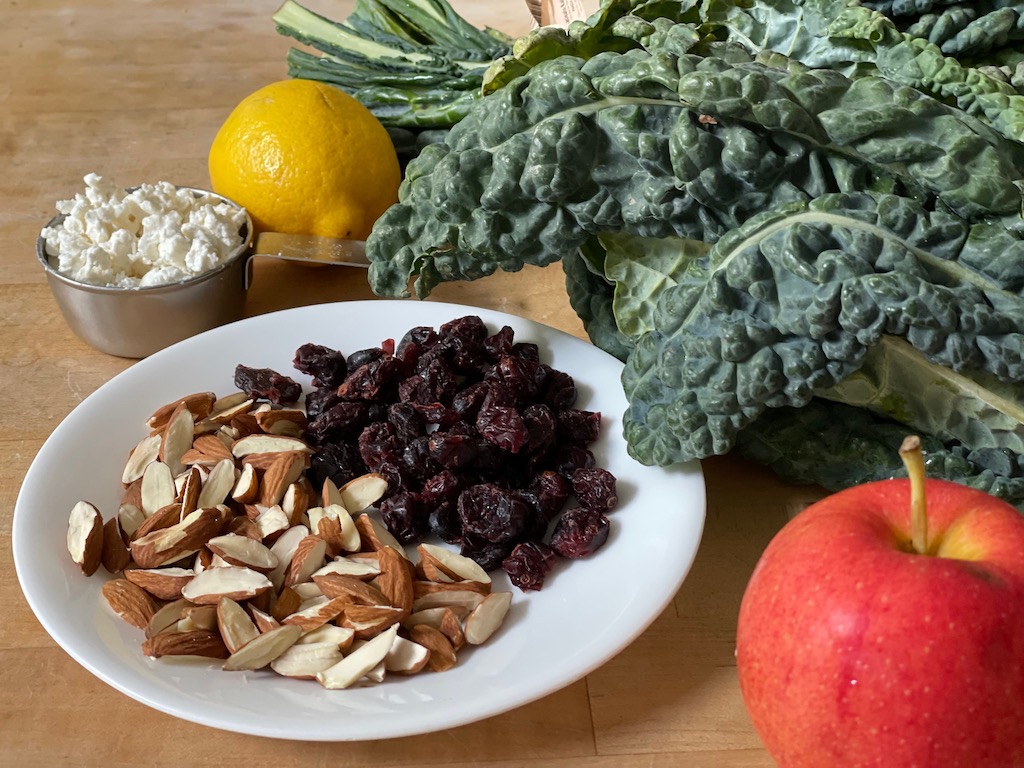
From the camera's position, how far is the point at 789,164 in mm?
773

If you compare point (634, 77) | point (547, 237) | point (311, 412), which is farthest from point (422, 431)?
point (634, 77)

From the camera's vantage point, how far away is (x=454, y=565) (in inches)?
32.0

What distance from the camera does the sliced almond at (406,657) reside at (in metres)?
0.72

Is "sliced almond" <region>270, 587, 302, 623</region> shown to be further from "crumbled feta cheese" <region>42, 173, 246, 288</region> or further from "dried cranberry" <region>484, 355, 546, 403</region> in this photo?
"crumbled feta cheese" <region>42, 173, 246, 288</region>

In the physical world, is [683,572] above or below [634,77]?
below

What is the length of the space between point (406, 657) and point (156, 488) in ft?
0.94

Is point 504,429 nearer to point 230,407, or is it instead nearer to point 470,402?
point 470,402

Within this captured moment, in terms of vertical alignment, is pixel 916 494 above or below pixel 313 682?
above

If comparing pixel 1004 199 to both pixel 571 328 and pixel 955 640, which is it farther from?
pixel 571 328

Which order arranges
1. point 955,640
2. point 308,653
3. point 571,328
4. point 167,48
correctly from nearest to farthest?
point 955,640 < point 308,653 < point 571,328 < point 167,48

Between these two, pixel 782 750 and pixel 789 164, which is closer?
pixel 782 750

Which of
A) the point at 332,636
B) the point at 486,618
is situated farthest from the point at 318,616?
the point at 486,618

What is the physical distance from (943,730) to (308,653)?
0.42m

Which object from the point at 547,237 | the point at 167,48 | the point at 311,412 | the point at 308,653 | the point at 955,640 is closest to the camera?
the point at 955,640
